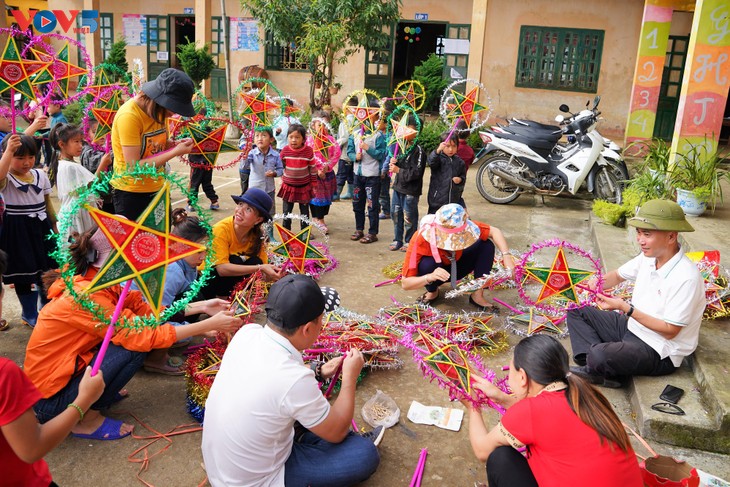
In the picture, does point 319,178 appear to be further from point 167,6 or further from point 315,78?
point 167,6

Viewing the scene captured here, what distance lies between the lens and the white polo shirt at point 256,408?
220 centimetres

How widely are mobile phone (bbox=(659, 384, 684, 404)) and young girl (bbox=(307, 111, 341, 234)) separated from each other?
3.77 m

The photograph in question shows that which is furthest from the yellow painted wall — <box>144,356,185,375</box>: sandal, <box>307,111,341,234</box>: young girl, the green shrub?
<box>144,356,185,375</box>: sandal

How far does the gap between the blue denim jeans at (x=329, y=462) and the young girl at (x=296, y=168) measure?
3.76 meters

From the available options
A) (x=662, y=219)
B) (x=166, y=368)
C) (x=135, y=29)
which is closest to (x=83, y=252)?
(x=166, y=368)

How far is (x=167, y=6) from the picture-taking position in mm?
15742

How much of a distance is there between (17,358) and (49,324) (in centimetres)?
127

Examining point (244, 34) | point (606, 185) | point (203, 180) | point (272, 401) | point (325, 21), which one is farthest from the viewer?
point (244, 34)

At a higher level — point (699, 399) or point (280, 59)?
point (280, 59)

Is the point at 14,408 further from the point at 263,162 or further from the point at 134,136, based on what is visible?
the point at 263,162

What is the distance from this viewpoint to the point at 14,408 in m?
1.76

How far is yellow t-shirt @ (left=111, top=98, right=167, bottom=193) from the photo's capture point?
379 cm

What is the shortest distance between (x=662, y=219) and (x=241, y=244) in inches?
112

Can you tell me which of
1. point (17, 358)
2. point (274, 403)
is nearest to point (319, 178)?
point (17, 358)
